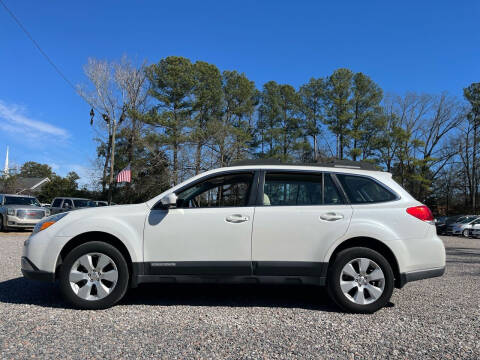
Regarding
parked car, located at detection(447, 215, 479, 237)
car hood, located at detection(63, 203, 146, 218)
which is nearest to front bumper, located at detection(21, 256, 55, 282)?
car hood, located at detection(63, 203, 146, 218)

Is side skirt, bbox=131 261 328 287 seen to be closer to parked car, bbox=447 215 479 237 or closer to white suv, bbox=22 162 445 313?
white suv, bbox=22 162 445 313

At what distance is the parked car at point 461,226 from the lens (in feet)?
79.7

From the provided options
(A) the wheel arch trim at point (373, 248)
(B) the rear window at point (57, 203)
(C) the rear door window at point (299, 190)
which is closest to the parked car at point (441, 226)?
(B) the rear window at point (57, 203)

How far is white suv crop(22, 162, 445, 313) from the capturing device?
4.06 metres

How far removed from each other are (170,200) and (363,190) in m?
2.30

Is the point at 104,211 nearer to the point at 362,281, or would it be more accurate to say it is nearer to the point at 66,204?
the point at 362,281

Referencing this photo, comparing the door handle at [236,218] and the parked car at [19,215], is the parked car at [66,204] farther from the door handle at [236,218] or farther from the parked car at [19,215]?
the door handle at [236,218]

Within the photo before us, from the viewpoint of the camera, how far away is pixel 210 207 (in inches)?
167

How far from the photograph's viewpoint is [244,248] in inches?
161

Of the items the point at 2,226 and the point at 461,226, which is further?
the point at 461,226

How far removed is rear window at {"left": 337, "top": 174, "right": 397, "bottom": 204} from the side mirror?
2.00 meters

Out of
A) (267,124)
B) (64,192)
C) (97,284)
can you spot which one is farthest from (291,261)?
(64,192)

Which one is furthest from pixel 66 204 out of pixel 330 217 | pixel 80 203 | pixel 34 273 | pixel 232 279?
pixel 330 217

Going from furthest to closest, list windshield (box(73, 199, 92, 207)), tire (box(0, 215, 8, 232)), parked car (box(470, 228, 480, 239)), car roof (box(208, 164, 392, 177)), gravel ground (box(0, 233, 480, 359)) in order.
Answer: parked car (box(470, 228, 480, 239)) → windshield (box(73, 199, 92, 207)) → tire (box(0, 215, 8, 232)) → car roof (box(208, 164, 392, 177)) → gravel ground (box(0, 233, 480, 359))
